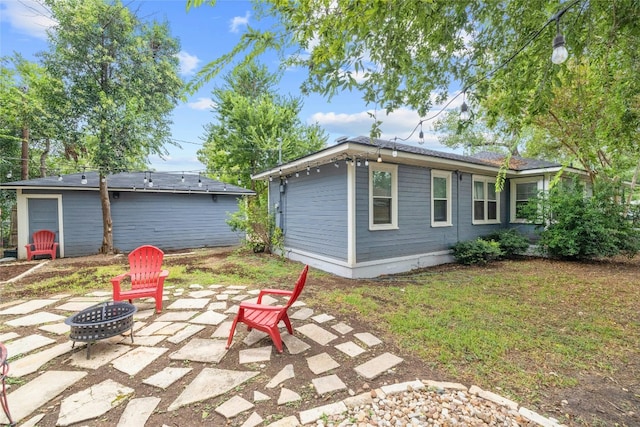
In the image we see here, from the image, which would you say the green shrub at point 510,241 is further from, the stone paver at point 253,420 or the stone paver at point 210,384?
the stone paver at point 253,420

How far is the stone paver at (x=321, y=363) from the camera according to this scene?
103 inches

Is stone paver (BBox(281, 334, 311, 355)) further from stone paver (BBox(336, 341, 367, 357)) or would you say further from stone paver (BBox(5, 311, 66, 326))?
stone paver (BBox(5, 311, 66, 326))

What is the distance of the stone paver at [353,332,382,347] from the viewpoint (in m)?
3.11

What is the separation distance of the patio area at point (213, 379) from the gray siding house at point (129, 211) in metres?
7.46

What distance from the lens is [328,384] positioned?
7.80 ft

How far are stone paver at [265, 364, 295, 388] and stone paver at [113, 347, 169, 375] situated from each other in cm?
128

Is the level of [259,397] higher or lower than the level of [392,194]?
lower

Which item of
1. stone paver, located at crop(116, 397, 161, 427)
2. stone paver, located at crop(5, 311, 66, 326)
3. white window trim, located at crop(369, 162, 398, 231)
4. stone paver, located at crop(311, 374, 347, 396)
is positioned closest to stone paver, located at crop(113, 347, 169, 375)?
stone paver, located at crop(116, 397, 161, 427)

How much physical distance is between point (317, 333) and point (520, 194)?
9.83m

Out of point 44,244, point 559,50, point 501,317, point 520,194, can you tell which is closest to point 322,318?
point 501,317

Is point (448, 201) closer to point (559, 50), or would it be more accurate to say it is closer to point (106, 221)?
point (559, 50)

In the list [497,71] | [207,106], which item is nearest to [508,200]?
[497,71]

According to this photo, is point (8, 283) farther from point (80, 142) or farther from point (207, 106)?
point (207, 106)

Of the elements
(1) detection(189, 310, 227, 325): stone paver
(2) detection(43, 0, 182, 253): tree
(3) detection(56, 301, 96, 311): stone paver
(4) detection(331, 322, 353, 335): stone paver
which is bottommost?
(4) detection(331, 322, 353, 335): stone paver
